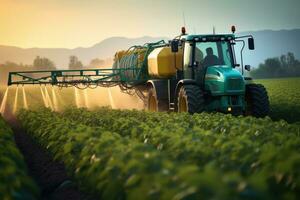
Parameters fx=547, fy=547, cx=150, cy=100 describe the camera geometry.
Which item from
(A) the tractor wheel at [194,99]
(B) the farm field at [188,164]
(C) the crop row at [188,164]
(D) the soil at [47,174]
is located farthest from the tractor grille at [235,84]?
(D) the soil at [47,174]

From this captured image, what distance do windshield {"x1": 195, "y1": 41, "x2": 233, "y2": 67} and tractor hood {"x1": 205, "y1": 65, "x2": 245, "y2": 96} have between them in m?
0.49

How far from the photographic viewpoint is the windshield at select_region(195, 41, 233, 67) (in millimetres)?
15109

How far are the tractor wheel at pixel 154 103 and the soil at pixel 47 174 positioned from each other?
14.7ft

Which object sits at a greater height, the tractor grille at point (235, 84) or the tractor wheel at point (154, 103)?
the tractor grille at point (235, 84)

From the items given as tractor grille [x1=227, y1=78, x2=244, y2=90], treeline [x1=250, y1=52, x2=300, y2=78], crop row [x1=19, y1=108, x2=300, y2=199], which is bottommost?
treeline [x1=250, y1=52, x2=300, y2=78]

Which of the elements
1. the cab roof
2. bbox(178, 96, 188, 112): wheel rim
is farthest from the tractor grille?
the cab roof

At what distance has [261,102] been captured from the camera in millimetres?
14578

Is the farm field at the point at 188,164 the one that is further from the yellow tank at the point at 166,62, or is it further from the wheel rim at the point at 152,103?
the wheel rim at the point at 152,103

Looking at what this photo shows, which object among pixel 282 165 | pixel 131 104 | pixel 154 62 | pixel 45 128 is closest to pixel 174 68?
pixel 154 62

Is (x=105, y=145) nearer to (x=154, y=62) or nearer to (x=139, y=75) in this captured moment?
(x=154, y=62)

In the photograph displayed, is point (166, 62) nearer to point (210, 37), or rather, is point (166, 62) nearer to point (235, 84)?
point (210, 37)

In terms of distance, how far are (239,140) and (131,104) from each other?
60.6ft

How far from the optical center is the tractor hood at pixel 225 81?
14.0 metres

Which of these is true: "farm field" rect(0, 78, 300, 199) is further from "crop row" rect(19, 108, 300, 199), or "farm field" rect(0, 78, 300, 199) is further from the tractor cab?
the tractor cab
